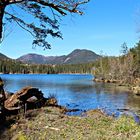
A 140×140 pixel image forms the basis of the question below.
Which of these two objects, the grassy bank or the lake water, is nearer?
the grassy bank

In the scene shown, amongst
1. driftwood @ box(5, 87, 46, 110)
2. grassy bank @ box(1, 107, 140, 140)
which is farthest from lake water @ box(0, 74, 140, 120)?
grassy bank @ box(1, 107, 140, 140)

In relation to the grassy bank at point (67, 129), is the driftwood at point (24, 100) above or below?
above

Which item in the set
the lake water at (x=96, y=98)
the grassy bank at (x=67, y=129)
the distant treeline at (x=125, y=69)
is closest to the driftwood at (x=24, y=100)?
the grassy bank at (x=67, y=129)

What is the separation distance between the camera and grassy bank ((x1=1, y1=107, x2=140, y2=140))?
11227 mm

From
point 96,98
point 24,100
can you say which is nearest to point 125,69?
point 96,98

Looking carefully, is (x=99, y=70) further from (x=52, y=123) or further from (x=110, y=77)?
(x=52, y=123)

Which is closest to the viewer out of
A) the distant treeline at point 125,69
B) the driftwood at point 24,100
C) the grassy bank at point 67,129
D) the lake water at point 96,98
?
the grassy bank at point 67,129

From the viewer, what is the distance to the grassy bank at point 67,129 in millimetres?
11227

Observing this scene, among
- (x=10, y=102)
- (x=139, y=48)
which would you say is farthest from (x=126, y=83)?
(x=10, y=102)

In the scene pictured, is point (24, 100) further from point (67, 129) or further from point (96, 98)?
point (96, 98)

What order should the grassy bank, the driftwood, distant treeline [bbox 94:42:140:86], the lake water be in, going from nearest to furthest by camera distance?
the grassy bank, the driftwood, the lake water, distant treeline [bbox 94:42:140:86]

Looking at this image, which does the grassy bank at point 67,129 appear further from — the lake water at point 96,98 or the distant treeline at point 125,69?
the distant treeline at point 125,69

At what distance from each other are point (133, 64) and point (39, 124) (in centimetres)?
8509

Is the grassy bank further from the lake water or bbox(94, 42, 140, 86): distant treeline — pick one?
bbox(94, 42, 140, 86): distant treeline
